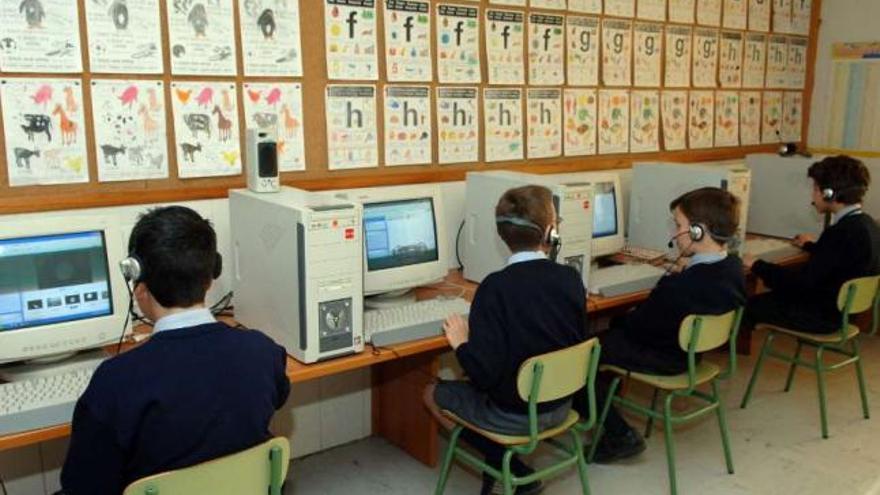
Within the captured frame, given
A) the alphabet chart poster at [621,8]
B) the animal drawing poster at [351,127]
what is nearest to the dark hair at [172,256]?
the animal drawing poster at [351,127]

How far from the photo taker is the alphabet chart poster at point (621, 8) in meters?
3.43

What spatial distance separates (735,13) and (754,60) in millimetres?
335

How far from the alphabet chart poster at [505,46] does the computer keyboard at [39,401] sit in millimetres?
1970

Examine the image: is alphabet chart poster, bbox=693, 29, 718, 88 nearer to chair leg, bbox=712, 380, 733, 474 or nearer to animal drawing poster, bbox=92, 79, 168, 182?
chair leg, bbox=712, 380, 733, 474

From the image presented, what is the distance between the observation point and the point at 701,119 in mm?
3986

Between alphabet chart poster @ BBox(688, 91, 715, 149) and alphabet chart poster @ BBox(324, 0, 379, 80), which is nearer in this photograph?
alphabet chart poster @ BBox(324, 0, 379, 80)

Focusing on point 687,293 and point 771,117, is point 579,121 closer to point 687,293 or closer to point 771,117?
point 687,293

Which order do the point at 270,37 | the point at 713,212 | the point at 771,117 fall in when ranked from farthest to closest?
the point at 771,117
the point at 713,212
the point at 270,37

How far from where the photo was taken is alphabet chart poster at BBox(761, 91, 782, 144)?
437 centimetres

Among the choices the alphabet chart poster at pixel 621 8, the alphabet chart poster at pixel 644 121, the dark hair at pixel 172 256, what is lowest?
the dark hair at pixel 172 256

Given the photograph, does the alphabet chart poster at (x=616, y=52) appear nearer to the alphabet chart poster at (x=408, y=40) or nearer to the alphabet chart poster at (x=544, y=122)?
the alphabet chart poster at (x=544, y=122)

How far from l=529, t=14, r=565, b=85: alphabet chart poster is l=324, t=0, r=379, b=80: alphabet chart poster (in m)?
0.79

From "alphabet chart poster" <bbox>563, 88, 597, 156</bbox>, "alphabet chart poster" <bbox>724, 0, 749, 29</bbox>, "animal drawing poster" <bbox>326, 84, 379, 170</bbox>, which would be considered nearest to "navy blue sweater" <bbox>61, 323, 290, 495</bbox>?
"animal drawing poster" <bbox>326, 84, 379, 170</bbox>

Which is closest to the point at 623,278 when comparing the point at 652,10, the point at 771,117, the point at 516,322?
the point at 516,322
